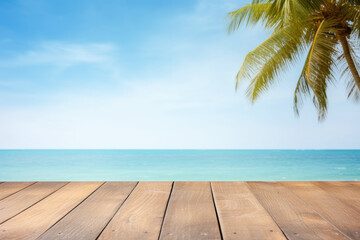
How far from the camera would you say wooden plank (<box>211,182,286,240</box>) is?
873mm

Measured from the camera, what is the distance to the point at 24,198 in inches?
52.2

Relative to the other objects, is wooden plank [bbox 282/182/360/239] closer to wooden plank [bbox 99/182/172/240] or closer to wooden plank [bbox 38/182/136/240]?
wooden plank [bbox 99/182/172/240]

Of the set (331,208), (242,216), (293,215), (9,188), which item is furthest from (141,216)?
(9,188)

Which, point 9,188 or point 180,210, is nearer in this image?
point 180,210

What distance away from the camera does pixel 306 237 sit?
0.85 metres

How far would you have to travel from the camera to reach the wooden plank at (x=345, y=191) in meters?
1.27

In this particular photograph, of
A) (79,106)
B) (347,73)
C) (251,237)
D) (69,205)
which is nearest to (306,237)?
(251,237)

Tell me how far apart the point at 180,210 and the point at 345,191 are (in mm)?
962

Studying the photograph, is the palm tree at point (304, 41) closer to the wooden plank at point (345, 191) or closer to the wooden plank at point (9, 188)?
the wooden plank at point (345, 191)


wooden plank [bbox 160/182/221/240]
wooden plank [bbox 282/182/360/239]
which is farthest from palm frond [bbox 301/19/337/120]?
wooden plank [bbox 160/182/221/240]

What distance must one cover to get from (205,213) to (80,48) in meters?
33.0

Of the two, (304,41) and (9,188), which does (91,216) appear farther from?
(304,41)

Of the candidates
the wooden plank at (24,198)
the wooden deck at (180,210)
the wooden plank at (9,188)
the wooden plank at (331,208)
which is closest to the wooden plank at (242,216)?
the wooden deck at (180,210)

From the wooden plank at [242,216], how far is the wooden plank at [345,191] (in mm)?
437
